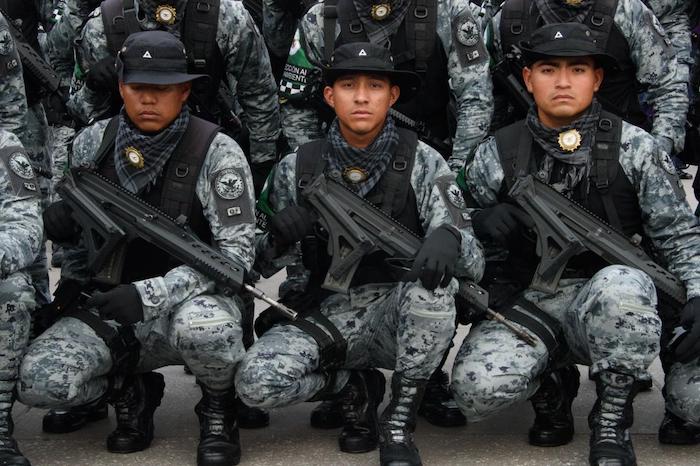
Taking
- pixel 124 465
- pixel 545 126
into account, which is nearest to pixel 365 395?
pixel 124 465

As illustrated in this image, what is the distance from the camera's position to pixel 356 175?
5.07 m

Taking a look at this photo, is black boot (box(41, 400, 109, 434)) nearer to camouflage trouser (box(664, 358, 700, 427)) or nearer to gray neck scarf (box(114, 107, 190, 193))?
gray neck scarf (box(114, 107, 190, 193))

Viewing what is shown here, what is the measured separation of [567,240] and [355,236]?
811 millimetres

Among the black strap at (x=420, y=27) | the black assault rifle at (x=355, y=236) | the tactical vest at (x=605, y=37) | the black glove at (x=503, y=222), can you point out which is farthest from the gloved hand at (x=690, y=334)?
the black strap at (x=420, y=27)

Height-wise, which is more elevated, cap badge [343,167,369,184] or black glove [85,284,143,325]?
cap badge [343,167,369,184]

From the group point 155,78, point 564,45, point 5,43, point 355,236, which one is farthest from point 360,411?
point 5,43

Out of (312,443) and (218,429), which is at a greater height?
(218,429)

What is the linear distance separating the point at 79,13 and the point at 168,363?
2506 mm

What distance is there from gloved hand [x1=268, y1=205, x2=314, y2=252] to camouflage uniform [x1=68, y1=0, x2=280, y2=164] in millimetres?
1455

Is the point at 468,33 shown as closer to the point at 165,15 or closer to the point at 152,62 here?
the point at 165,15

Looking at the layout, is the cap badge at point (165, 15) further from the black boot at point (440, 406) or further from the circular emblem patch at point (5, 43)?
the black boot at point (440, 406)

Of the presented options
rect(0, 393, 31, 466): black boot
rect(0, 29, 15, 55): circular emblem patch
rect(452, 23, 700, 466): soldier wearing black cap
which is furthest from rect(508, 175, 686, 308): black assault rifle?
rect(0, 29, 15, 55): circular emblem patch

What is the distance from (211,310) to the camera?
478cm

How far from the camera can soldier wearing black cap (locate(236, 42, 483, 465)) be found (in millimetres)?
4734
